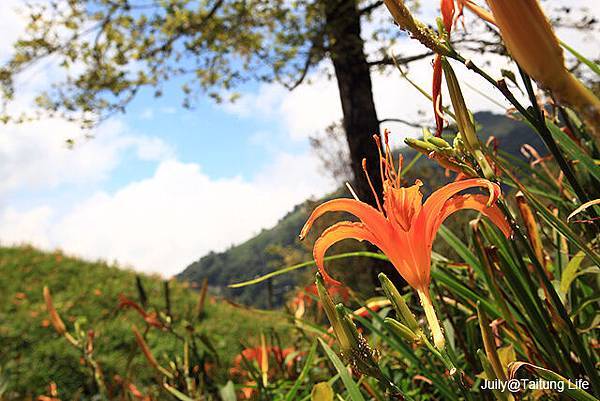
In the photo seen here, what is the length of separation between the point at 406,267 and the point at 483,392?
0.26m

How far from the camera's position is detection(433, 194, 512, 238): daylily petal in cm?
37

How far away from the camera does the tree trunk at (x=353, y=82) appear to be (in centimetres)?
338

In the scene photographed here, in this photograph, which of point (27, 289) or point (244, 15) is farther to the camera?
point (27, 289)

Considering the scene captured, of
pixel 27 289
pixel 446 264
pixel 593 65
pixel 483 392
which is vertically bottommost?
pixel 483 392

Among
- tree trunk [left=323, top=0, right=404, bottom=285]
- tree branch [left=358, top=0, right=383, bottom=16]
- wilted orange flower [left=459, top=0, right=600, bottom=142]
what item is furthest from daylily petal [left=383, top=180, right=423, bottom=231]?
tree branch [left=358, top=0, right=383, bottom=16]

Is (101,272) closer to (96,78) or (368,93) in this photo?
(96,78)

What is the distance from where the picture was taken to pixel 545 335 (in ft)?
1.60

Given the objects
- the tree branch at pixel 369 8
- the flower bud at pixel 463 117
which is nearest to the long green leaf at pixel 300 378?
the flower bud at pixel 463 117

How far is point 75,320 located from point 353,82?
351cm

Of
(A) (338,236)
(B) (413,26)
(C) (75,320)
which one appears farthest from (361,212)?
(C) (75,320)

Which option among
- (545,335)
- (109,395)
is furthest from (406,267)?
(109,395)

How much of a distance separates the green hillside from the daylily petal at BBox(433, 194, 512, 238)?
2.77 metres

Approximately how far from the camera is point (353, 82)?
12.1ft

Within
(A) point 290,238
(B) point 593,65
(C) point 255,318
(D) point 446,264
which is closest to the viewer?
(B) point 593,65
